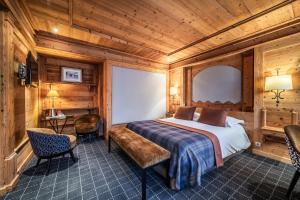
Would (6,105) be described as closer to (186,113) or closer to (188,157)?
(188,157)

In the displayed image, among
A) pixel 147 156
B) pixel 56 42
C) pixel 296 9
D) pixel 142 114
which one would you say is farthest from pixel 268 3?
pixel 56 42

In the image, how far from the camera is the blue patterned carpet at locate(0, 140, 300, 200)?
5.58 feet

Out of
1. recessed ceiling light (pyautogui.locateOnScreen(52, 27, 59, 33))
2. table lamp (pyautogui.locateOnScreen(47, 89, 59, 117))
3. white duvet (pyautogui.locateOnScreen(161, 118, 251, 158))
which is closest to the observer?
white duvet (pyautogui.locateOnScreen(161, 118, 251, 158))

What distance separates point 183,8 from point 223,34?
134 cm

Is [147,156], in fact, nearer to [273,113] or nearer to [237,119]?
[237,119]

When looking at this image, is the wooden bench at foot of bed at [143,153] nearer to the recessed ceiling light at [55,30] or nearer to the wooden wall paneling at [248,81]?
the wooden wall paneling at [248,81]

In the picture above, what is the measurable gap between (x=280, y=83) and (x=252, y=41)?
3.84 feet

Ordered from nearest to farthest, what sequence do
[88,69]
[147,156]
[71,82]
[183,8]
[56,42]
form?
[147,156] → [183,8] → [56,42] → [71,82] → [88,69]

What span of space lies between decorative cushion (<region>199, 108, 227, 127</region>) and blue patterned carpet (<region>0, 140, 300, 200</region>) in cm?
76

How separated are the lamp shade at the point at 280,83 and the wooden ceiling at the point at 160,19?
1.04 m

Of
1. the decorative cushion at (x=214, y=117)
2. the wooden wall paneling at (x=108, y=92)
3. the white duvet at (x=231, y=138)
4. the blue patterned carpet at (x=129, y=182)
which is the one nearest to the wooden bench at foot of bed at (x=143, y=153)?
the blue patterned carpet at (x=129, y=182)

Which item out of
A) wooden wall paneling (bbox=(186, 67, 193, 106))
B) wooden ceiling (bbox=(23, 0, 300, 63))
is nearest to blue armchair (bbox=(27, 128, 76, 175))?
wooden ceiling (bbox=(23, 0, 300, 63))

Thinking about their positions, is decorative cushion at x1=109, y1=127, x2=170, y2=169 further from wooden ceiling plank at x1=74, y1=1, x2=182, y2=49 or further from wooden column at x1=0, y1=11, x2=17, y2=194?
wooden ceiling plank at x1=74, y1=1, x2=182, y2=49

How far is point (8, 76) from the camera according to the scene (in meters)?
1.81
